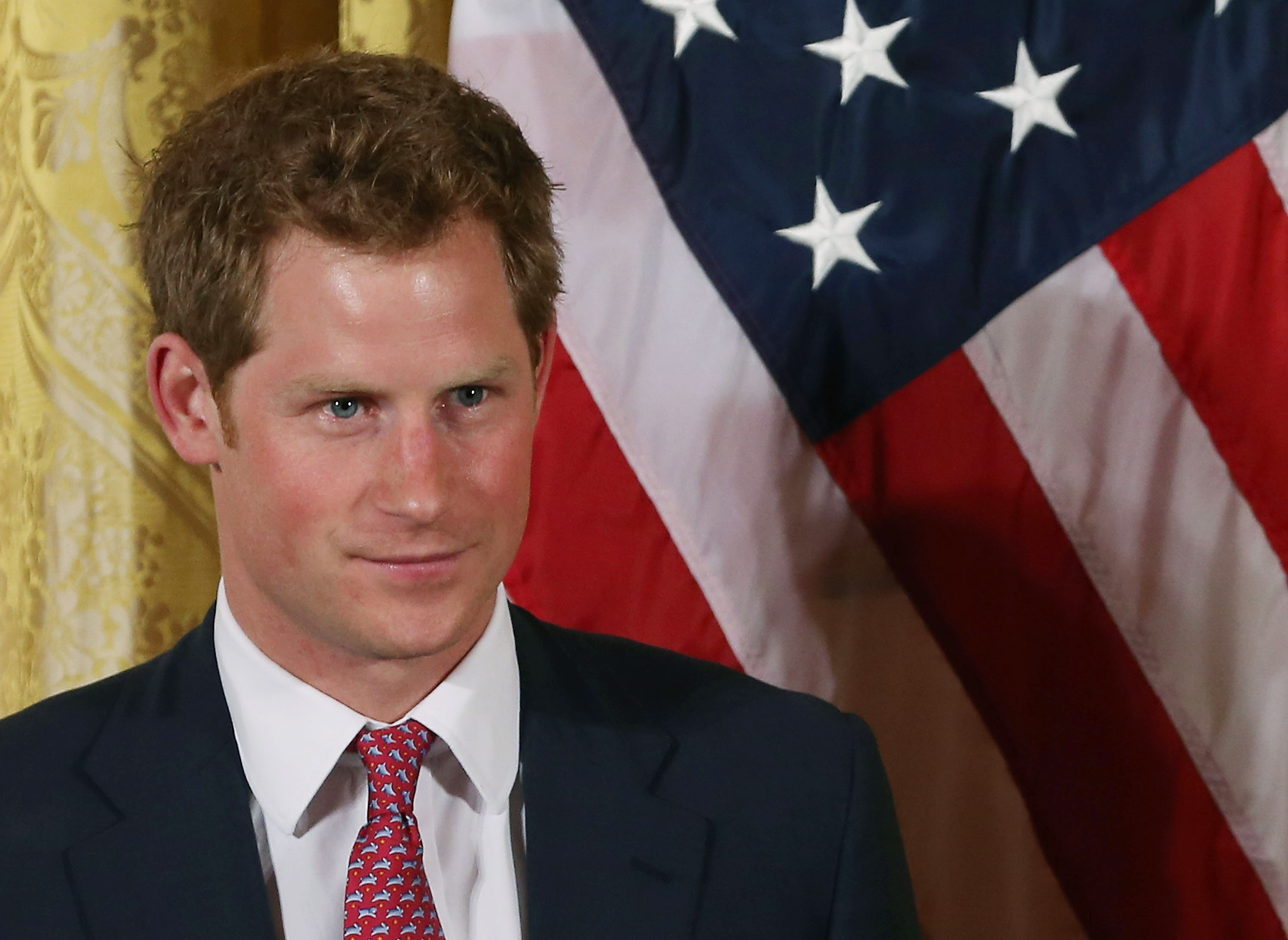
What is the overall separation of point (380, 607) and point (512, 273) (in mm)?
261

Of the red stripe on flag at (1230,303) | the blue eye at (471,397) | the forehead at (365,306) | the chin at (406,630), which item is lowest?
the chin at (406,630)

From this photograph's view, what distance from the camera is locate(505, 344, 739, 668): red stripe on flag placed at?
5.53ft

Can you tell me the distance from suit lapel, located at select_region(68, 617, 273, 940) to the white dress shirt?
0.02 m

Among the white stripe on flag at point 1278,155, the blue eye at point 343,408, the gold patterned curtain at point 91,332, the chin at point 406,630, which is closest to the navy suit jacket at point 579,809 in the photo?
the chin at point 406,630

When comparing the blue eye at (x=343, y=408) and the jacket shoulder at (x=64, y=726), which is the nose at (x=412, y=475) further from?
the jacket shoulder at (x=64, y=726)

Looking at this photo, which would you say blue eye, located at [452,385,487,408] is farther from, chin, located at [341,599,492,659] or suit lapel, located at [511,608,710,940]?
suit lapel, located at [511,608,710,940]

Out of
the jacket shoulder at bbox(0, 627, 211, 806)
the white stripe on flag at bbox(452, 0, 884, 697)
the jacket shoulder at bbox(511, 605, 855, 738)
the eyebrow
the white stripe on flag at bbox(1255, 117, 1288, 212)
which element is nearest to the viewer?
the eyebrow

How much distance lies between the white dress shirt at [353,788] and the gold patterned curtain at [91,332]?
25.2 inches

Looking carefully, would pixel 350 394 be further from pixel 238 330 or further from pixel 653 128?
pixel 653 128

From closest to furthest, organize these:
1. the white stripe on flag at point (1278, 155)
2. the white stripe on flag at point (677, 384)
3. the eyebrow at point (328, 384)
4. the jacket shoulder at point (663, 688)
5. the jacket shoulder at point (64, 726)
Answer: the eyebrow at point (328, 384) → the jacket shoulder at point (64, 726) → the jacket shoulder at point (663, 688) → the white stripe on flag at point (1278, 155) → the white stripe on flag at point (677, 384)

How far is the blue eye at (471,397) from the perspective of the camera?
1034 mm

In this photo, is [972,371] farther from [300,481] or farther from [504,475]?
[300,481]

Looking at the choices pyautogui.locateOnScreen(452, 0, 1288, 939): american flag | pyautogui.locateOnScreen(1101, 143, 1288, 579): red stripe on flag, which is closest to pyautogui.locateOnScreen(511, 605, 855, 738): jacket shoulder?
pyautogui.locateOnScreen(452, 0, 1288, 939): american flag

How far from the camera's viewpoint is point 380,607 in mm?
1016
